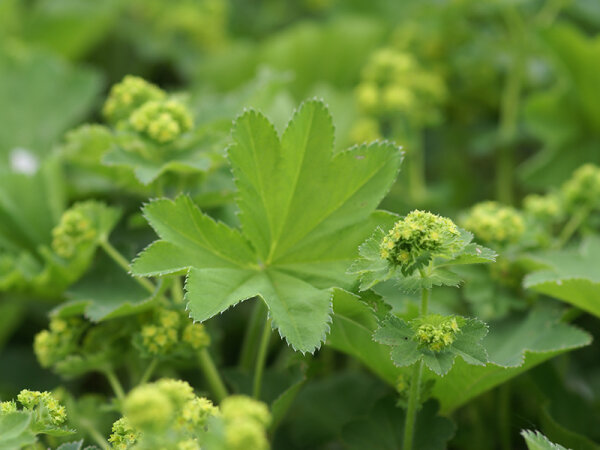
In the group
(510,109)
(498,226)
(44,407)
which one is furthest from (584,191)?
(44,407)

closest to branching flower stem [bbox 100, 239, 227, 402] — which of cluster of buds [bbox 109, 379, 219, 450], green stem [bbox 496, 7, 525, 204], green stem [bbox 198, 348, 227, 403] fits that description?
green stem [bbox 198, 348, 227, 403]

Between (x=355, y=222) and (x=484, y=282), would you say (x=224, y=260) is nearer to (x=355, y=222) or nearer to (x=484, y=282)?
(x=355, y=222)

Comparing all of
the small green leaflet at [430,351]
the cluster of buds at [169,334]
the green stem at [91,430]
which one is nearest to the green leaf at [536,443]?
the small green leaflet at [430,351]

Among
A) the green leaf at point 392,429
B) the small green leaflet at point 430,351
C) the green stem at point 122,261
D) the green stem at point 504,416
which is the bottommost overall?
the green stem at point 504,416

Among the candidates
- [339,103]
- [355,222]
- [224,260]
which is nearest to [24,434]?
[224,260]

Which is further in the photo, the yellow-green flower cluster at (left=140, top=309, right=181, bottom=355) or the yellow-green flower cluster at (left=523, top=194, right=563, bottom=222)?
the yellow-green flower cluster at (left=523, top=194, right=563, bottom=222)

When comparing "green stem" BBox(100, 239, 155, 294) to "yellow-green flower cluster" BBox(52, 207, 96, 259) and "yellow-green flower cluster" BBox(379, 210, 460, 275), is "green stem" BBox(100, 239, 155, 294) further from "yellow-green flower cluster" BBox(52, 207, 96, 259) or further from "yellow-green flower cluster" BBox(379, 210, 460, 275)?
"yellow-green flower cluster" BBox(379, 210, 460, 275)

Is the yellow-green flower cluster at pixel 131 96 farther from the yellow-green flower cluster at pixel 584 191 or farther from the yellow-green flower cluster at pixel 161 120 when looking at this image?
the yellow-green flower cluster at pixel 584 191
